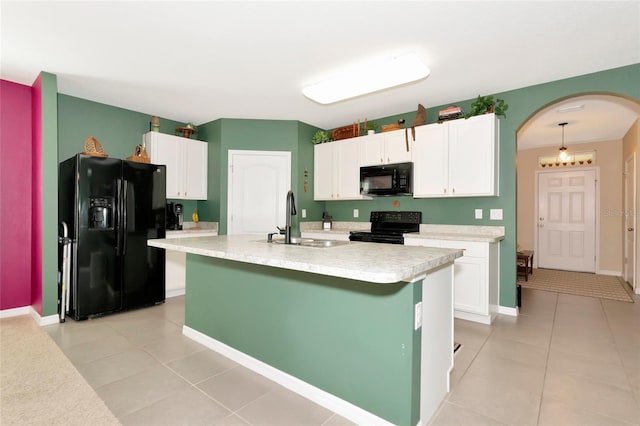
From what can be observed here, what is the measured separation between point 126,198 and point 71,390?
207 cm

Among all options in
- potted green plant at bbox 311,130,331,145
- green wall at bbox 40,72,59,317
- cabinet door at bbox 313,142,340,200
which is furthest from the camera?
potted green plant at bbox 311,130,331,145

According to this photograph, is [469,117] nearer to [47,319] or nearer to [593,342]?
[593,342]

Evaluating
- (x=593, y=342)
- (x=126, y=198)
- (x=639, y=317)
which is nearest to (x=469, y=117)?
(x=593, y=342)

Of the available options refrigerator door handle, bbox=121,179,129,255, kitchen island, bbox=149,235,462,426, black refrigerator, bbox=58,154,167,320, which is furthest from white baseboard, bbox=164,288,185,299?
kitchen island, bbox=149,235,462,426

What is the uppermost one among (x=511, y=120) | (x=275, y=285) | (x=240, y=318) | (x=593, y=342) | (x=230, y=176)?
(x=511, y=120)

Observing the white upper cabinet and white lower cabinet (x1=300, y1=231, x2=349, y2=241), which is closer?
the white upper cabinet

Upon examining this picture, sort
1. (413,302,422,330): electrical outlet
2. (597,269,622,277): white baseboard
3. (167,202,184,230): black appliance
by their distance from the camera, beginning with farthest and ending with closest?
(597,269,622,277): white baseboard
(167,202,184,230): black appliance
(413,302,422,330): electrical outlet

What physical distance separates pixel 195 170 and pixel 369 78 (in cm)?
302

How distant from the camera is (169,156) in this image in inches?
177

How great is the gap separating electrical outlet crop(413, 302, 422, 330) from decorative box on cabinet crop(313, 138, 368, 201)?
3040 millimetres

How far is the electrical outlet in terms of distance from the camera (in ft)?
5.09

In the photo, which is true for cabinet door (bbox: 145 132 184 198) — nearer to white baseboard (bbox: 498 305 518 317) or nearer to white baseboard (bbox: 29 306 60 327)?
white baseboard (bbox: 29 306 60 327)

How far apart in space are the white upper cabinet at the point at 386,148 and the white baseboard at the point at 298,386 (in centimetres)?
295

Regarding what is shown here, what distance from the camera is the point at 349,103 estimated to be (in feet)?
13.3
